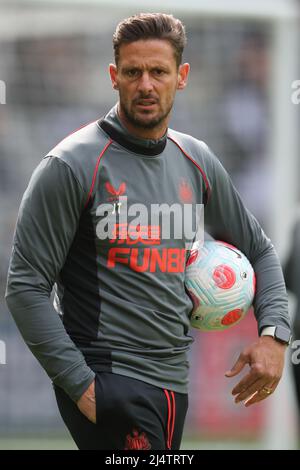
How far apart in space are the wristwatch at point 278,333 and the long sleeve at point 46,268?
0.74 m

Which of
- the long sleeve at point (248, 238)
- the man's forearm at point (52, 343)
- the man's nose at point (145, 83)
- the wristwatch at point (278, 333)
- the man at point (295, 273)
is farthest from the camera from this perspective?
the man at point (295, 273)

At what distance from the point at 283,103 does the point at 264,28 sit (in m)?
0.70

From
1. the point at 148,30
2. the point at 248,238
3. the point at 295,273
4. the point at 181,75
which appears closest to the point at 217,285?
the point at 248,238

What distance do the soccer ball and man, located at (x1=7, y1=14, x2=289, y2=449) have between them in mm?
124

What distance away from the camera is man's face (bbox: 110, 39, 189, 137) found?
3.77 metres

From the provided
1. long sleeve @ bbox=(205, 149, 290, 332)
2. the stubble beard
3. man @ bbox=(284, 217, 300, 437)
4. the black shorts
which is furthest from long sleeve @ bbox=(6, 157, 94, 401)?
man @ bbox=(284, 217, 300, 437)

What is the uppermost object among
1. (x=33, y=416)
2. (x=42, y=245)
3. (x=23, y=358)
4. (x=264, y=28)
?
(x=264, y=28)

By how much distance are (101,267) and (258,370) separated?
27.8 inches

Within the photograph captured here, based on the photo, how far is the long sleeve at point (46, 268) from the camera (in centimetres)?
364

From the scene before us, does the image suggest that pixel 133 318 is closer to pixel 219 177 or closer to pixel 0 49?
pixel 219 177

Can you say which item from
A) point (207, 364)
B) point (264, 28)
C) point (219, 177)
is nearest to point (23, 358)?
point (207, 364)

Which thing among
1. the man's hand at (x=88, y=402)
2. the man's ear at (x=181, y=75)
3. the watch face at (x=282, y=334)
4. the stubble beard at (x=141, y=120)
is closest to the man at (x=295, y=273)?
the watch face at (x=282, y=334)

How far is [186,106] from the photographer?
8.94m

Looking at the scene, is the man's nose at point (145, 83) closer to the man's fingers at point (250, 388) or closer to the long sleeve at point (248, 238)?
the long sleeve at point (248, 238)
